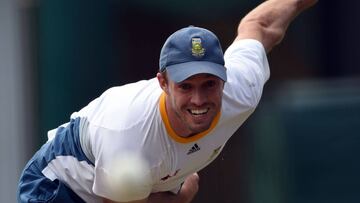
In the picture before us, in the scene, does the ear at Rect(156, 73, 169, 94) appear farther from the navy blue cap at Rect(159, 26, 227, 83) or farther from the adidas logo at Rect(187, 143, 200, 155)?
the adidas logo at Rect(187, 143, 200, 155)

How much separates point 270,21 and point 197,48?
1.03 metres

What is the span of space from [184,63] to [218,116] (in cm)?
39

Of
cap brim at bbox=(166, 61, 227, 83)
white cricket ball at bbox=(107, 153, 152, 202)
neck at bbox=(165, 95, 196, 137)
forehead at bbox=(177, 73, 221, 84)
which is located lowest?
white cricket ball at bbox=(107, 153, 152, 202)

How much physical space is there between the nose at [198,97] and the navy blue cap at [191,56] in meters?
0.11

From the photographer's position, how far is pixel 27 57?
11.9 metres

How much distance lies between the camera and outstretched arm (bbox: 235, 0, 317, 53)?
26.6 ft

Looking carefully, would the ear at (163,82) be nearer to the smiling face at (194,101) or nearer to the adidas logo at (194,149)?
the smiling face at (194,101)

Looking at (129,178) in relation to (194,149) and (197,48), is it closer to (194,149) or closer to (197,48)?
(194,149)

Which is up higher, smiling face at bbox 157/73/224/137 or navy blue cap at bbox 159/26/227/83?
navy blue cap at bbox 159/26/227/83

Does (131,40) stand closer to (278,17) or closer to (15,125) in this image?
(15,125)

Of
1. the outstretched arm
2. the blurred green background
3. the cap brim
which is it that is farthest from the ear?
the blurred green background

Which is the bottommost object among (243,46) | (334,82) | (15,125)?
(15,125)

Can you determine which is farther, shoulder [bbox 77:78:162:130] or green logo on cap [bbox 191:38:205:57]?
shoulder [bbox 77:78:162:130]

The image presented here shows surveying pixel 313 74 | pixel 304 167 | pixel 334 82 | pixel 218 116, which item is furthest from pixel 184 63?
pixel 313 74
